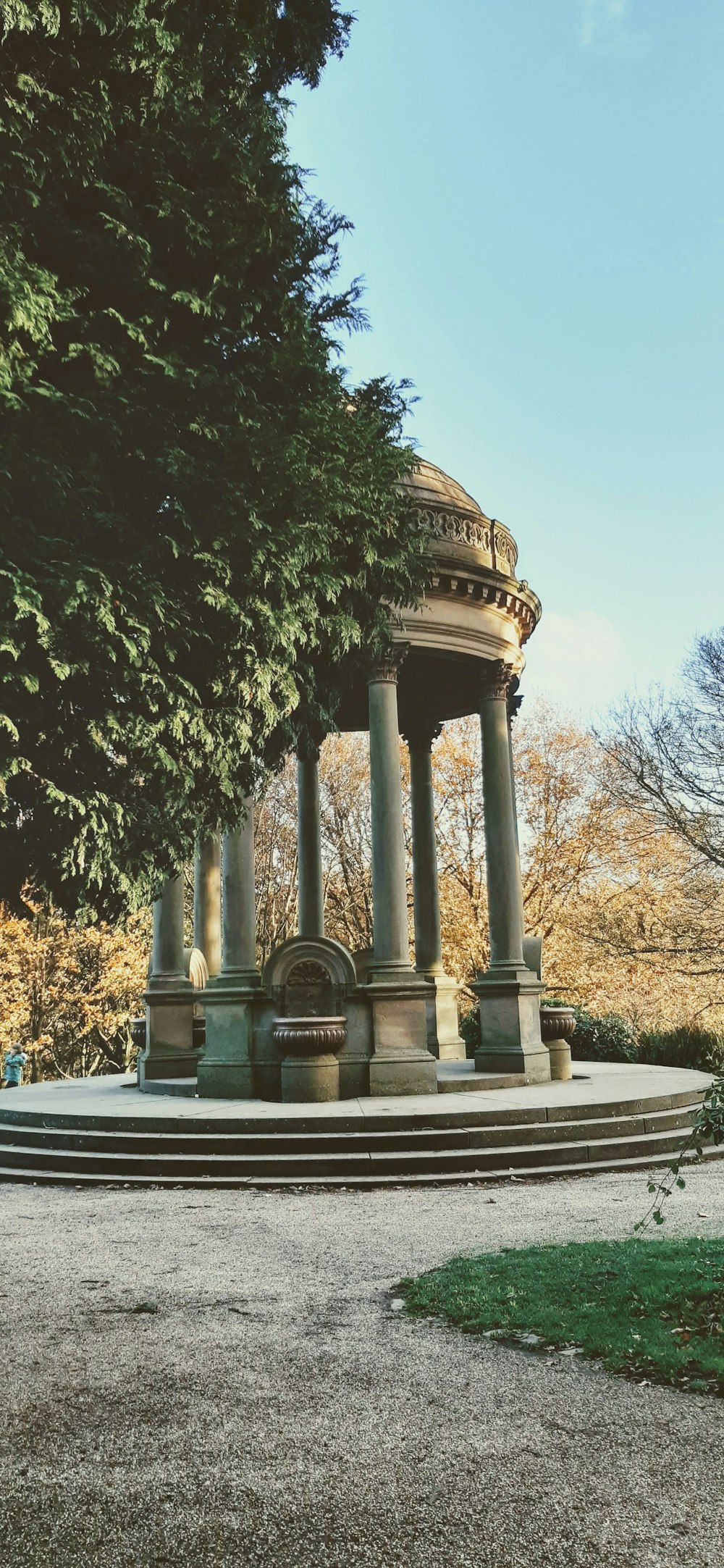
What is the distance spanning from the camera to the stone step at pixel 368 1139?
1130 cm

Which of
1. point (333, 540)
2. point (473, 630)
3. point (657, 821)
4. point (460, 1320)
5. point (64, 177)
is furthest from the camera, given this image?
point (657, 821)

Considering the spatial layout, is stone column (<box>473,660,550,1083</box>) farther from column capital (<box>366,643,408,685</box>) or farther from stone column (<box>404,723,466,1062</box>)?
stone column (<box>404,723,466,1062</box>)

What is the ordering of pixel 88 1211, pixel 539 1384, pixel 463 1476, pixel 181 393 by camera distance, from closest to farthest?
pixel 463 1476
pixel 539 1384
pixel 181 393
pixel 88 1211

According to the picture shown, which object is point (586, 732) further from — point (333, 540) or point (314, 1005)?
point (333, 540)

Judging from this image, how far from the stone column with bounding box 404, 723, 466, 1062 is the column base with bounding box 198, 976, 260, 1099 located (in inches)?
234

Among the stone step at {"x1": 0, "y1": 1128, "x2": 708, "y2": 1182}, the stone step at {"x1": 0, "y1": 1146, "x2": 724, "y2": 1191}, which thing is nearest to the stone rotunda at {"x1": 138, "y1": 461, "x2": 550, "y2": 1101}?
the stone step at {"x1": 0, "y1": 1128, "x2": 708, "y2": 1182}

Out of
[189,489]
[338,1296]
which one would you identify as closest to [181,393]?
[189,489]

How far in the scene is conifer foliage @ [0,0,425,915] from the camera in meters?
5.58

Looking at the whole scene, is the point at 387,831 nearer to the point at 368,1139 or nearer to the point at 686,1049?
the point at 368,1139

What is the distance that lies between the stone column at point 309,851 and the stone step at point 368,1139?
8.80 metres

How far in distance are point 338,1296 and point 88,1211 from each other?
13.5ft

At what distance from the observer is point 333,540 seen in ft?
27.3

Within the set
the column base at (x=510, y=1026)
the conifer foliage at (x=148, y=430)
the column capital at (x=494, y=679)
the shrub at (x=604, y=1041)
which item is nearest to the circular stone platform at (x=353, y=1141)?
the column base at (x=510, y=1026)

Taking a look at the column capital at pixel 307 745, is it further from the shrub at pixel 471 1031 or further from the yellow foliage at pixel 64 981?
the yellow foliage at pixel 64 981
